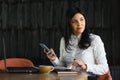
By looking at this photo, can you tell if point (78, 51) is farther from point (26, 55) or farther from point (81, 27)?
point (26, 55)

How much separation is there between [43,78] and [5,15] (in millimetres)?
2237

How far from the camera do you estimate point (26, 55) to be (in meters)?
4.79

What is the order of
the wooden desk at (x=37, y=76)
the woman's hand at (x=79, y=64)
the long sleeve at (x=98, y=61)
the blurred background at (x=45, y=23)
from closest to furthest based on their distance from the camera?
the wooden desk at (x=37, y=76) < the woman's hand at (x=79, y=64) < the long sleeve at (x=98, y=61) < the blurred background at (x=45, y=23)

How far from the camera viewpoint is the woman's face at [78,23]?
3170 millimetres

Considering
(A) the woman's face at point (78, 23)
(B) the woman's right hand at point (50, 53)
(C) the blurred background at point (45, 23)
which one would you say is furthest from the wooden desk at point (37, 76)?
(C) the blurred background at point (45, 23)

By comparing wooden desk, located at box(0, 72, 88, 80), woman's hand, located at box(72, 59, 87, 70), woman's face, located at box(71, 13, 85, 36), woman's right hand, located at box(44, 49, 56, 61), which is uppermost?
woman's face, located at box(71, 13, 85, 36)

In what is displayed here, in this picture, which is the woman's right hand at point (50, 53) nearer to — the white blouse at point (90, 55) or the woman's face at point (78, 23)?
the white blouse at point (90, 55)

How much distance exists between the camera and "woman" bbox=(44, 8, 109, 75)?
3.14m

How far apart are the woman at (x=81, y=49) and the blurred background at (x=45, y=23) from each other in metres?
1.38

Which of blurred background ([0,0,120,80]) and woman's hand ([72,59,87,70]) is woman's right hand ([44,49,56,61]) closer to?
woman's hand ([72,59,87,70])

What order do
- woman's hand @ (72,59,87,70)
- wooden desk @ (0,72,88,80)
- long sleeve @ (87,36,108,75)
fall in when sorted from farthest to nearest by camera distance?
1. long sleeve @ (87,36,108,75)
2. woman's hand @ (72,59,87,70)
3. wooden desk @ (0,72,88,80)

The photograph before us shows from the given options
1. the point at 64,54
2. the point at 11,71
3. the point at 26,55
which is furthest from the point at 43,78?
the point at 26,55

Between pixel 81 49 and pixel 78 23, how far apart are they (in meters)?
0.25

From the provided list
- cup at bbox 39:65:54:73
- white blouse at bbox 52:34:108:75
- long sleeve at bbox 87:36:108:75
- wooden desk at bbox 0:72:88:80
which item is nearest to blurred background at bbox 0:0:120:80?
white blouse at bbox 52:34:108:75
